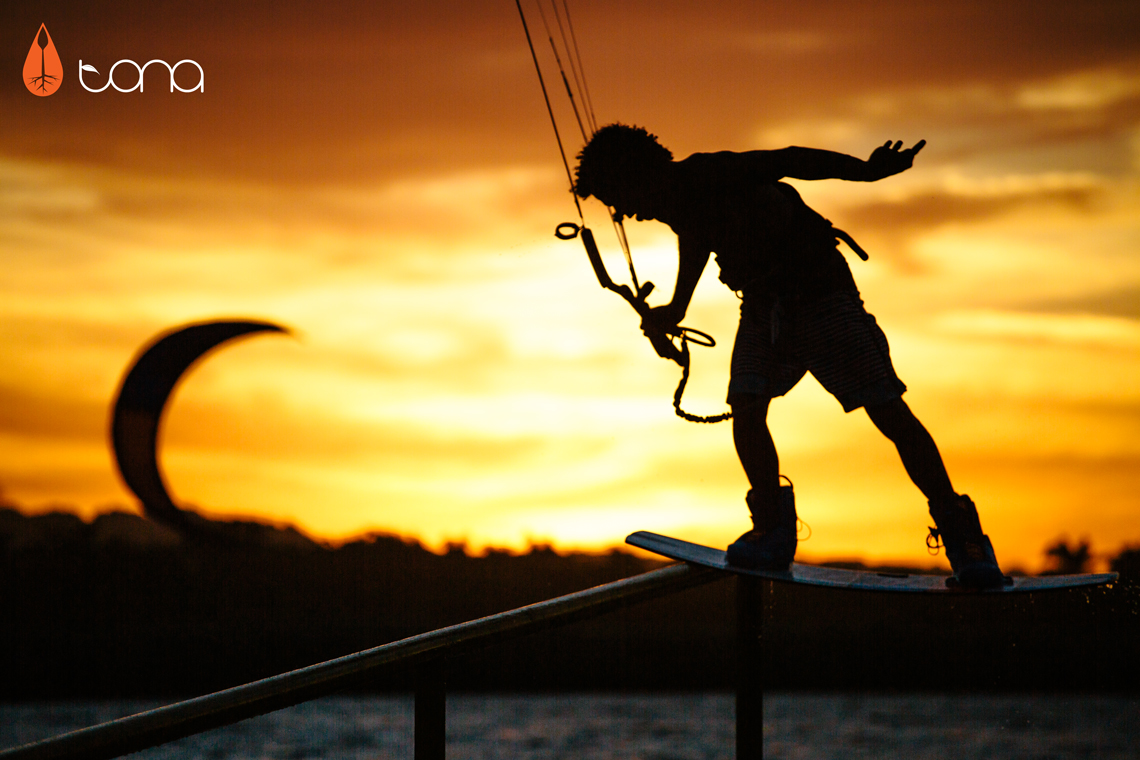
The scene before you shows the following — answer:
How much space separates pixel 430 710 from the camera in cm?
287

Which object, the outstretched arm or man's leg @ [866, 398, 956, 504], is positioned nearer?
the outstretched arm

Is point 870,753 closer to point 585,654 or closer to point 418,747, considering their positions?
point 585,654

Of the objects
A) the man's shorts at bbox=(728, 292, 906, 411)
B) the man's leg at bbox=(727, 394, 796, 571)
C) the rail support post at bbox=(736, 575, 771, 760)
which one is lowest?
the rail support post at bbox=(736, 575, 771, 760)

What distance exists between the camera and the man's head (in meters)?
3.81

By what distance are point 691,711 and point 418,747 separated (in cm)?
13017

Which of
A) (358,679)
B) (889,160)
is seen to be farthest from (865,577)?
(358,679)

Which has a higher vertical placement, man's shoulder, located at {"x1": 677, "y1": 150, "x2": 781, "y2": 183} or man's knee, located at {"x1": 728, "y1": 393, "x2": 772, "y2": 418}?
man's shoulder, located at {"x1": 677, "y1": 150, "x2": 781, "y2": 183}

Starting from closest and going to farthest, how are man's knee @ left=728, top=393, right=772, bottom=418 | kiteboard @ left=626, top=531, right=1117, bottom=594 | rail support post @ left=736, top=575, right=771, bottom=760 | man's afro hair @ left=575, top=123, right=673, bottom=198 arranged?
rail support post @ left=736, top=575, right=771, bottom=760 < kiteboard @ left=626, top=531, right=1117, bottom=594 < man's afro hair @ left=575, top=123, right=673, bottom=198 < man's knee @ left=728, top=393, right=772, bottom=418

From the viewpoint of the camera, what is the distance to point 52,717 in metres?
106

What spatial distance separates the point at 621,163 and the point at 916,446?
154 cm

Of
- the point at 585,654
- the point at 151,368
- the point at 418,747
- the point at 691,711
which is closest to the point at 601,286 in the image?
the point at 418,747

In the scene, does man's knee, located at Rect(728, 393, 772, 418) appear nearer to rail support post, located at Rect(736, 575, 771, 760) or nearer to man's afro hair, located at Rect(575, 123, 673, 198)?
rail support post, located at Rect(736, 575, 771, 760)

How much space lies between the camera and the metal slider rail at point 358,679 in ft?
7.14

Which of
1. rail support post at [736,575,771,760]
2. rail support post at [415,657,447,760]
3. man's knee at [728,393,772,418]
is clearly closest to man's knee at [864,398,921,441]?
man's knee at [728,393,772,418]
